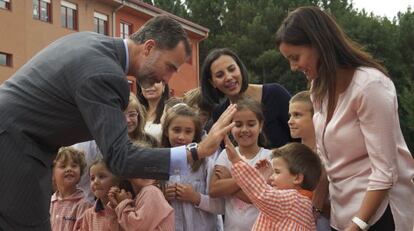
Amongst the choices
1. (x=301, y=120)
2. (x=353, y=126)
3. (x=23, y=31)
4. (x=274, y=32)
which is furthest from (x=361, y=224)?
(x=274, y=32)

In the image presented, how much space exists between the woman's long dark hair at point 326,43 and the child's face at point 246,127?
151 cm

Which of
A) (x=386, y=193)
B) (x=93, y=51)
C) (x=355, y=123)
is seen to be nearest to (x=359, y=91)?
(x=355, y=123)

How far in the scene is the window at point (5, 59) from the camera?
23.6 meters

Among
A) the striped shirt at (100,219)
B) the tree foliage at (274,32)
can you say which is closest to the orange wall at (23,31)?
the tree foliage at (274,32)

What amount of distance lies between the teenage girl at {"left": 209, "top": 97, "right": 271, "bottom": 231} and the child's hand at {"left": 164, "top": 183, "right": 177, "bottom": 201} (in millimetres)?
273

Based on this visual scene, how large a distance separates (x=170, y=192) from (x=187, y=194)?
130mm

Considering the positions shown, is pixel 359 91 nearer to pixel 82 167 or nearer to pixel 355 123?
pixel 355 123

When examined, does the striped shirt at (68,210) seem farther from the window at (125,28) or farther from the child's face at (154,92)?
the window at (125,28)

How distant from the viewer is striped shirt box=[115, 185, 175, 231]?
4.42 metres

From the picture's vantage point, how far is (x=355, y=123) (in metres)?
3.10

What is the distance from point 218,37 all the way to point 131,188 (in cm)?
3523

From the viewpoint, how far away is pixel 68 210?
522 cm

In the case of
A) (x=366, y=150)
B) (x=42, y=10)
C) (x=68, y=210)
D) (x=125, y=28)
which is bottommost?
(x=68, y=210)

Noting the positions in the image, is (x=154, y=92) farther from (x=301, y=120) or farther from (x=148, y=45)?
(x=148, y=45)
